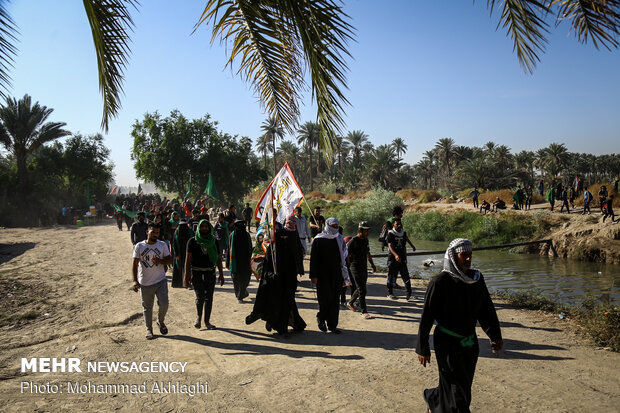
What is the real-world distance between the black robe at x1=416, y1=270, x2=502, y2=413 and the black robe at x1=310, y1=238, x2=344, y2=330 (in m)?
2.79

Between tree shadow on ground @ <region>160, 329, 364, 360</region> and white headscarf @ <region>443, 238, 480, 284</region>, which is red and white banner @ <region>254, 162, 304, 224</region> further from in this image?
white headscarf @ <region>443, 238, 480, 284</region>

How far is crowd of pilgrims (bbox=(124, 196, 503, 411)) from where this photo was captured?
125 inches

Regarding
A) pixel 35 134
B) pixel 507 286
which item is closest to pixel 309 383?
pixel 507 286

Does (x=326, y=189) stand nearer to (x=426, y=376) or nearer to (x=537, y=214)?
(x=537, y=214)

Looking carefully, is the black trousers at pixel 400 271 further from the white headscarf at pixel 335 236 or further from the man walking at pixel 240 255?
the man walking at pixel 240 255

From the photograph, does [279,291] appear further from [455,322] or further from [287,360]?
[455,322]

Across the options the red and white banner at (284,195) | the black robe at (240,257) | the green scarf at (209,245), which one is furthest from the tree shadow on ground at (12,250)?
the red and white banner at (284,195)

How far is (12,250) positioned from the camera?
1638 cm

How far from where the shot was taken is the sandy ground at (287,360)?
156 inches

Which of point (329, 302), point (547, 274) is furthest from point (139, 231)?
point (547, 274)

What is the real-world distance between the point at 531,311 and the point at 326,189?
53090 millimetres

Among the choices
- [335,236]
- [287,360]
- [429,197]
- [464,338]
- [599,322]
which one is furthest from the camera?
[429,197]

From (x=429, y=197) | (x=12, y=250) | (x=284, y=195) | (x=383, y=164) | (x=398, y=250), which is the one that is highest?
(x=383, y=164)

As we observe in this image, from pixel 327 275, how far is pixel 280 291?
0.78 metres
